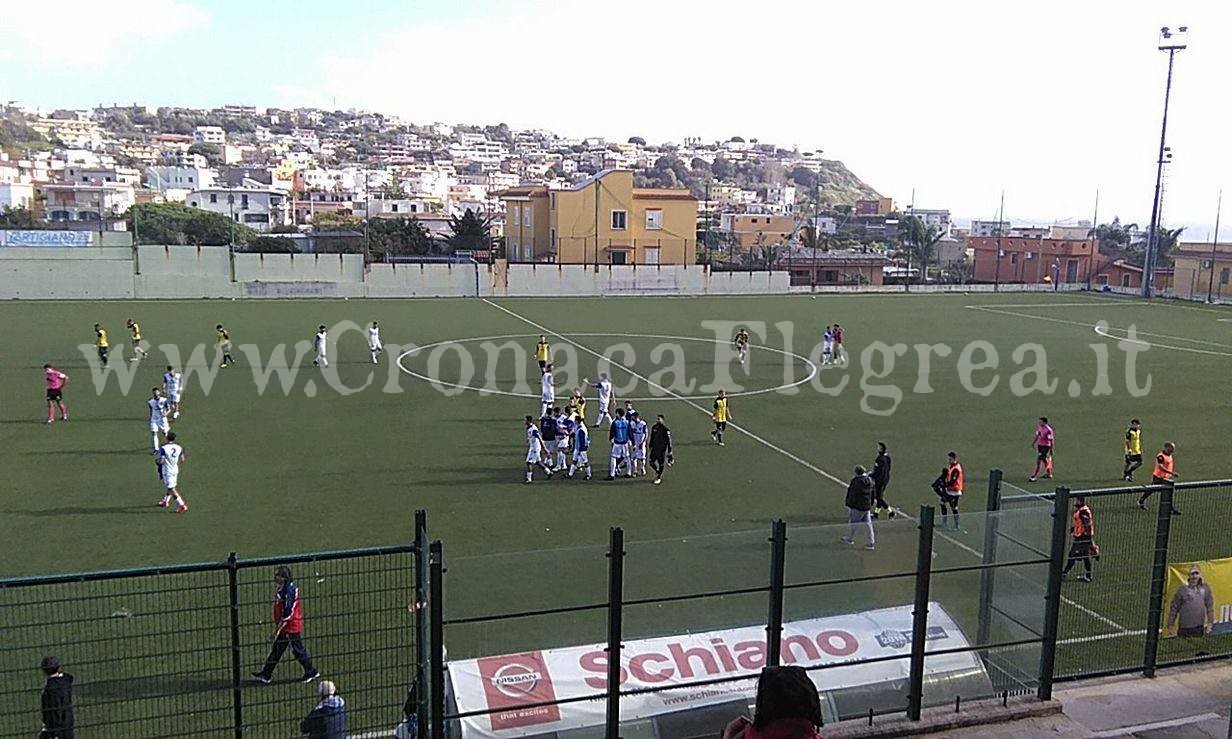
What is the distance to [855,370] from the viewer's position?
3184cm

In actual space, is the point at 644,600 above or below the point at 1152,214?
below

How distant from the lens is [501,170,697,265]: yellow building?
241 feet

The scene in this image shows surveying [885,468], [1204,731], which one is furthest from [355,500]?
[1204,731]

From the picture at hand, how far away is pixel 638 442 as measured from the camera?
18312 mm

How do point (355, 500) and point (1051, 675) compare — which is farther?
point (355, 500)

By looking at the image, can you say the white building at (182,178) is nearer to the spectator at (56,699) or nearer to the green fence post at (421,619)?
the spectator at (56,699)

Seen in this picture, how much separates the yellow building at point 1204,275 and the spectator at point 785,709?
236 feet

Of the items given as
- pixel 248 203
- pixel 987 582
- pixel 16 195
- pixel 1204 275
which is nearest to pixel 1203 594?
pixel 987 582

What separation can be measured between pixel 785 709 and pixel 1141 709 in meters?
6.74

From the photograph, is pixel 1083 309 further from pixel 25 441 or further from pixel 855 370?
pixel 25 441

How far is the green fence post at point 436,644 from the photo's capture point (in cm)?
687

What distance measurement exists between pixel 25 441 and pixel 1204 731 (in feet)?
71.2

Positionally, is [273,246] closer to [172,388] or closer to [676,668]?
[172,388]

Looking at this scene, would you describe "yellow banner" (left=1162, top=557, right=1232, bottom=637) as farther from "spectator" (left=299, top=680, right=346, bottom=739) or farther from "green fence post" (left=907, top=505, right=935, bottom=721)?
Result: "spectator" (left=299, top=680, right=346, bottom=739)
